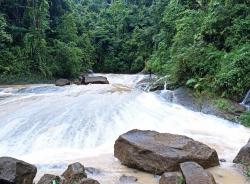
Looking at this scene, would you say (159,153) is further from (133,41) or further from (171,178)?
(133,41)

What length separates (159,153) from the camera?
770 centimetres

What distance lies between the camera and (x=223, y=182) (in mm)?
7148

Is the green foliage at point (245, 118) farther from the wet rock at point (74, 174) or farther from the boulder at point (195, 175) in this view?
the wet rock at point (74, 174)

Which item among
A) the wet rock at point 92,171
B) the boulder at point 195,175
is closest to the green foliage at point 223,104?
the boulder at point 195,175

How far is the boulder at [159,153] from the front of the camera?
753 cm

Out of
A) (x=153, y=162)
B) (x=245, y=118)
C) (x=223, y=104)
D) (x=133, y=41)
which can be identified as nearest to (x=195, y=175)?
(x=153, y=162)

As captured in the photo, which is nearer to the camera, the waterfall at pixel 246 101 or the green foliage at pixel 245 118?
the green foliage at pixel 245 118

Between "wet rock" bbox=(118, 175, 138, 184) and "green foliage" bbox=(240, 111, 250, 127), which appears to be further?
"green foliage" bbox=(240, 111, 250, 127)

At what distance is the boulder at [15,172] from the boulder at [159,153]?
85.5 inches

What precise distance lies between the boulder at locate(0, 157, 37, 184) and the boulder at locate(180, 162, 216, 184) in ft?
8.34

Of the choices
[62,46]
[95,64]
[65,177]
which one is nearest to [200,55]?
[65,177]

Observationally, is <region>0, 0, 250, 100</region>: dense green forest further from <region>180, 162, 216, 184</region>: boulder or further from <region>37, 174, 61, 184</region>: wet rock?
<region>37, 174, 61, 184</region>: wet rock

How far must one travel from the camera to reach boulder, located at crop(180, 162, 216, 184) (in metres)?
6.44

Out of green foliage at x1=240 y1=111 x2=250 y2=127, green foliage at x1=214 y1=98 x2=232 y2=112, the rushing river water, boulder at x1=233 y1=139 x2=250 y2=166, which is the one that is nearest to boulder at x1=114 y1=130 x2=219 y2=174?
the rushing river water
